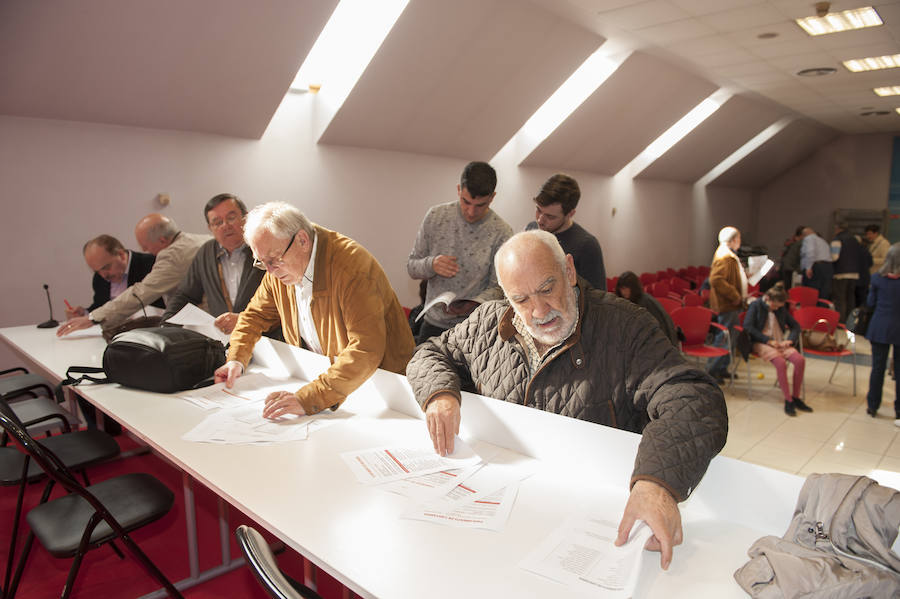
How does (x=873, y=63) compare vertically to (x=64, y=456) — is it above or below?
above

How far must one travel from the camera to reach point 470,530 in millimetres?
1333

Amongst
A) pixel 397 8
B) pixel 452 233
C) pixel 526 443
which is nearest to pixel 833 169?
pixel 397 8

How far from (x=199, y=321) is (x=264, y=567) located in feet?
7.73

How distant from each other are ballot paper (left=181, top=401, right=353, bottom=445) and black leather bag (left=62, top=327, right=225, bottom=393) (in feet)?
1.34

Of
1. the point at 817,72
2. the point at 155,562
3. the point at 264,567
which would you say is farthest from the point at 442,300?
the point at 817,72

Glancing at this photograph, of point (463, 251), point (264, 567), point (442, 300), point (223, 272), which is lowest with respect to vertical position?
point (264, 567)

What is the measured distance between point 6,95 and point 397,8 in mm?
2900

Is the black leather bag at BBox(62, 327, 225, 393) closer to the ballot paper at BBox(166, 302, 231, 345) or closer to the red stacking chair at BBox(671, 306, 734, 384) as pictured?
the ballot paper at BBox(166, 302, 231, 345)

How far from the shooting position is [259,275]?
10.5 ft

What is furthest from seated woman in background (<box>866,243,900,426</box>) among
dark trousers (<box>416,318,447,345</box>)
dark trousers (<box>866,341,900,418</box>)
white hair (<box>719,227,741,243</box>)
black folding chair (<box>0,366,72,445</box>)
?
black folding chair (<box>0,366,72,445</box>)

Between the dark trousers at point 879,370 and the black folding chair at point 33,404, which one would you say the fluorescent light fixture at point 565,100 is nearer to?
the dark trousers at point 879,370

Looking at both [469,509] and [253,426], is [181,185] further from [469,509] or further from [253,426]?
[469,509]

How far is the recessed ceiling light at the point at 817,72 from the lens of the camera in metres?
7.73

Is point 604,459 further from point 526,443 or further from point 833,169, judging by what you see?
point 833,169
